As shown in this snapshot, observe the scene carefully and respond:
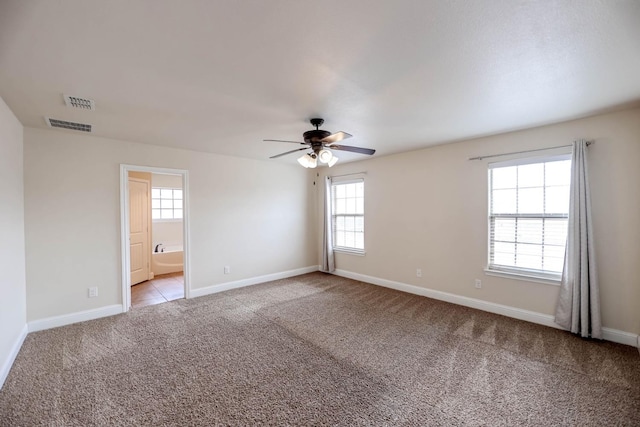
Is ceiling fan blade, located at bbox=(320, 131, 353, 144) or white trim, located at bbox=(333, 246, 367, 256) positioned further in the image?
white trim, located at bbox=(333, 246, 367, 256)

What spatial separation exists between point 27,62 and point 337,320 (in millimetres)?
3683

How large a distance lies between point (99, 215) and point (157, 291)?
6.19 ft

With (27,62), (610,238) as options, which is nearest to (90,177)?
(27,62)

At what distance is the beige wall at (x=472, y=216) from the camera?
2920 millimetres

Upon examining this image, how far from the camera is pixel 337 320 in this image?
3.58 meters

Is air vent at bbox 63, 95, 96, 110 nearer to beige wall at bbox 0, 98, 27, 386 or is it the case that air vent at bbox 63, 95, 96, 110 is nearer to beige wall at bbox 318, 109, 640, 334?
beige wall at bbox 0, 98, 27, 386

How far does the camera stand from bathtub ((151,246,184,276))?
623cm

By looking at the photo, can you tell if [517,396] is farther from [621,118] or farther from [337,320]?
[621,118]

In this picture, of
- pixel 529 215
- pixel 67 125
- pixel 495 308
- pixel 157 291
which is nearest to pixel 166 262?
pixel 157 291

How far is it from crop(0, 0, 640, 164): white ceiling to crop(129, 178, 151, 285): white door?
92.9 inches

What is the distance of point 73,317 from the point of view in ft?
11.6

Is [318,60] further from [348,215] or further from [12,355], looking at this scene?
[348,215]

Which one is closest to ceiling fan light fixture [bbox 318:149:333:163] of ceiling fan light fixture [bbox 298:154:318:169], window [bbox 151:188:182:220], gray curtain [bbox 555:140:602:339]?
ceiling fan light fixture [bbox 298:154:318:169]

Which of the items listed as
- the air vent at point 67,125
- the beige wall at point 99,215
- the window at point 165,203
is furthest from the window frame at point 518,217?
the window at point 165,203
